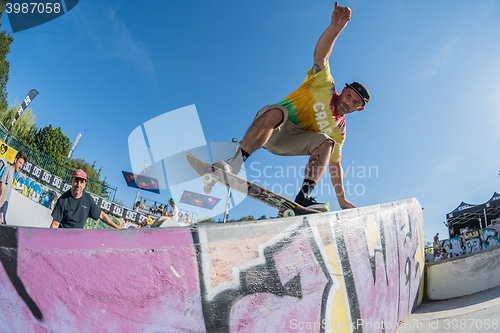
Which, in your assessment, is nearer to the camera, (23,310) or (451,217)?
(23,310)

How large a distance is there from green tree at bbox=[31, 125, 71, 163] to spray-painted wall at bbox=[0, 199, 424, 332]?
135 feet

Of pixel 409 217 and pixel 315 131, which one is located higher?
pixel 315 131

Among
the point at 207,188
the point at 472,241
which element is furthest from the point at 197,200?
the point at 207,188

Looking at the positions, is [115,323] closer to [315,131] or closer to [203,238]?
[203,238]

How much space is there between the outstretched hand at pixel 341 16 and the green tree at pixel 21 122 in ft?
115

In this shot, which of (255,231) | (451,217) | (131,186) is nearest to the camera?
(255,231)

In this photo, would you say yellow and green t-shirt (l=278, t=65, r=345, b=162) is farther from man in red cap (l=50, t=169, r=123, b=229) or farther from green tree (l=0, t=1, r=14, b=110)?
green tree (l=0, t=1, r=14, b=110)

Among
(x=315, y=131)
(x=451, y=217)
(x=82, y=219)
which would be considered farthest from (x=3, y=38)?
(x=451, y=217)

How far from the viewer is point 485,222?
2197 cm

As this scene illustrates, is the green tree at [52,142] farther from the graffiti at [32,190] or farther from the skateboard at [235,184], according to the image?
the skateboard at [235,184]

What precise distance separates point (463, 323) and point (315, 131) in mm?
2652

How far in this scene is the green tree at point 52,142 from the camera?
34.9 meters

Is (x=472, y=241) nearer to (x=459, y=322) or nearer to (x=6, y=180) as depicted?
(x=459, y=322)

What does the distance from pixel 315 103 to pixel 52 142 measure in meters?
42.7
